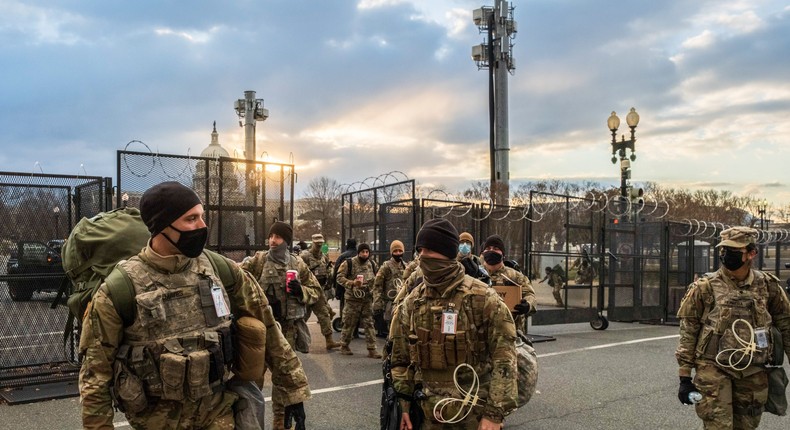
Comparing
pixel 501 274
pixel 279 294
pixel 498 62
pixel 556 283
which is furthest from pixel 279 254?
pixel 498 62

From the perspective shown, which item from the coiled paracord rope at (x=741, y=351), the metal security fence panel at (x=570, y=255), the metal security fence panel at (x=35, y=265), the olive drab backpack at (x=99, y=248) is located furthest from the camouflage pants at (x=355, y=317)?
the olive drab backpack at (x=99, y=248)

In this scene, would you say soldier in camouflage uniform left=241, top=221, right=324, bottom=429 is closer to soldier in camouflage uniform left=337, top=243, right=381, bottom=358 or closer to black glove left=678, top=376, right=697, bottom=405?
soldier in camouflage uniform left=337, top=243, right=381, bottom=358

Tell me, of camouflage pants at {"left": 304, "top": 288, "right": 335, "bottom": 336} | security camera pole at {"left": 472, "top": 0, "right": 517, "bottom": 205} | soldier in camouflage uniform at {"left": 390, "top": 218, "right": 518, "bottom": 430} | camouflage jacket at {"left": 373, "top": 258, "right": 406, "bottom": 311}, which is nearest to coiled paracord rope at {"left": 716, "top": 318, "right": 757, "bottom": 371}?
soldier in camouflage uniform at {"left": 390, "top": 218, "right": 518, "bottom": 430}

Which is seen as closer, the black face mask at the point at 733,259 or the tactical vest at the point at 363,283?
the black face mask at the point at 733,259

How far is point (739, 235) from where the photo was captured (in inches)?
185

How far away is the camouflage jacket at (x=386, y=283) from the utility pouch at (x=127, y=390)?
723 centimetres

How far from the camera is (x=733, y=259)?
4.64 metres

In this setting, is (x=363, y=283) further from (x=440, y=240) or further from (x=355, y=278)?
(x=440, y=240)

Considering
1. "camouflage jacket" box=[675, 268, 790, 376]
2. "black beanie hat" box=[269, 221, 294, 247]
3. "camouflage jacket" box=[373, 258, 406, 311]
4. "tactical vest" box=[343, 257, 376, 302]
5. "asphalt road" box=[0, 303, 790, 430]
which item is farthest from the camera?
"tactical vest" box=[343, 257, 376, 302]

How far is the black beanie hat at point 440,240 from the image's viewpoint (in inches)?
131

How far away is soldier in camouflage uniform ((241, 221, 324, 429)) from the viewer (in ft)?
21.2

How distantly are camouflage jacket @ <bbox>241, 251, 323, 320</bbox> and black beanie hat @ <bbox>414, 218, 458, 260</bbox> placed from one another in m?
3.31

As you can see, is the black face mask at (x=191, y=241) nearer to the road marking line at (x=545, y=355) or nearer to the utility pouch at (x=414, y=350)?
the utility pouch at (x=414, y=350)

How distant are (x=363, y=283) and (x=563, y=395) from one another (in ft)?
13.5
